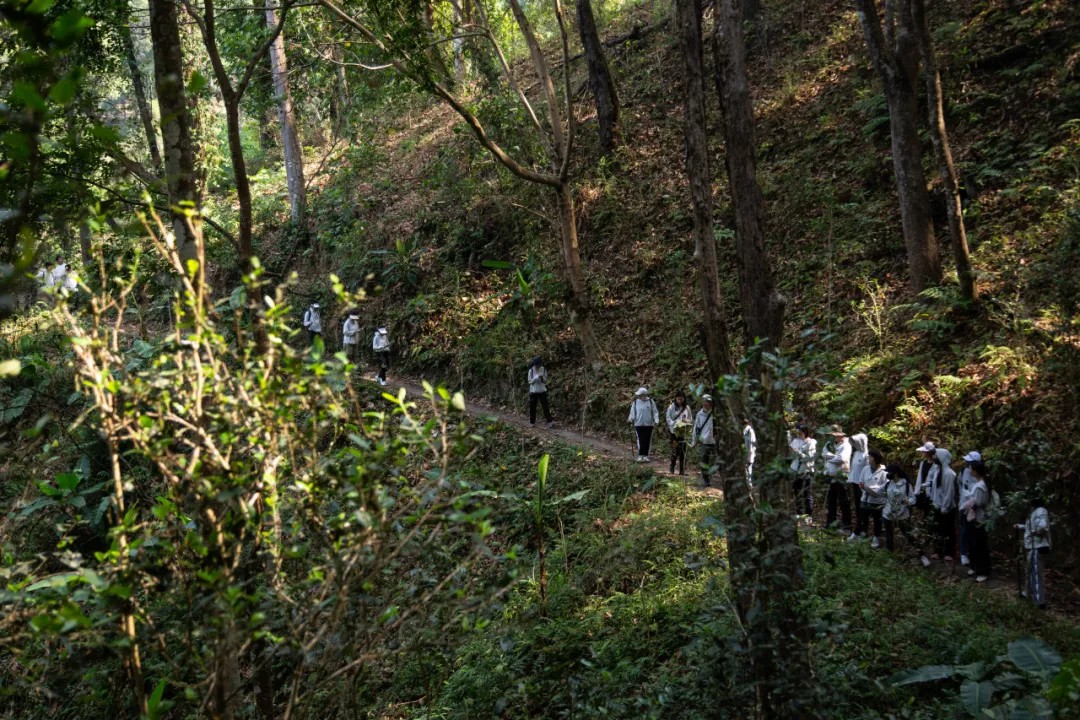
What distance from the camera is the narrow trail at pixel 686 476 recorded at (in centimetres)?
878

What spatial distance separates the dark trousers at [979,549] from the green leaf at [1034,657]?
311cm

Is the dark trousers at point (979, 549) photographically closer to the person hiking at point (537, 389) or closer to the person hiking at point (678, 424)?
the person hiking at point (678, 424)

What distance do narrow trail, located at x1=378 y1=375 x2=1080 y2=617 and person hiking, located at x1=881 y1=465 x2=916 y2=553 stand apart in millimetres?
399

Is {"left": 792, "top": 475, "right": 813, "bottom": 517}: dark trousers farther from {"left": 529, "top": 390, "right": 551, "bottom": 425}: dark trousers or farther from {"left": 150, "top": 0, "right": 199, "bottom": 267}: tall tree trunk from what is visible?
{"left": 529, "top": 390, "right": 551, "bottom": 425}: dark trousers

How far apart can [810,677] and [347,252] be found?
22152 mm

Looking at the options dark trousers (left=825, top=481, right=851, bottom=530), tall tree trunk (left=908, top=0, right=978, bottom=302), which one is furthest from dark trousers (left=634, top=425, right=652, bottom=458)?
tall tree trunk (left=908, top=0, right=978, bottom=302)

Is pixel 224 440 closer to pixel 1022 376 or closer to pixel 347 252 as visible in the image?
pixel 1022 376

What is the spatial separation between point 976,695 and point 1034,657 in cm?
62

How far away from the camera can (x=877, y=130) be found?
16.7m

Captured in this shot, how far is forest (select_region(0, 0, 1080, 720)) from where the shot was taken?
3.67 meters

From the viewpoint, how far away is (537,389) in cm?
1647

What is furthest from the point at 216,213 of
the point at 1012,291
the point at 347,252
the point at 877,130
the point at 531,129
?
the point at 1012,291

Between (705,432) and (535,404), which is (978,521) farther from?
(535,404)

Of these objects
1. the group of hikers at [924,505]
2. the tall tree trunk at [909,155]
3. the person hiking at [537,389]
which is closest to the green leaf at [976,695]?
the group of hikers at [924,505]
